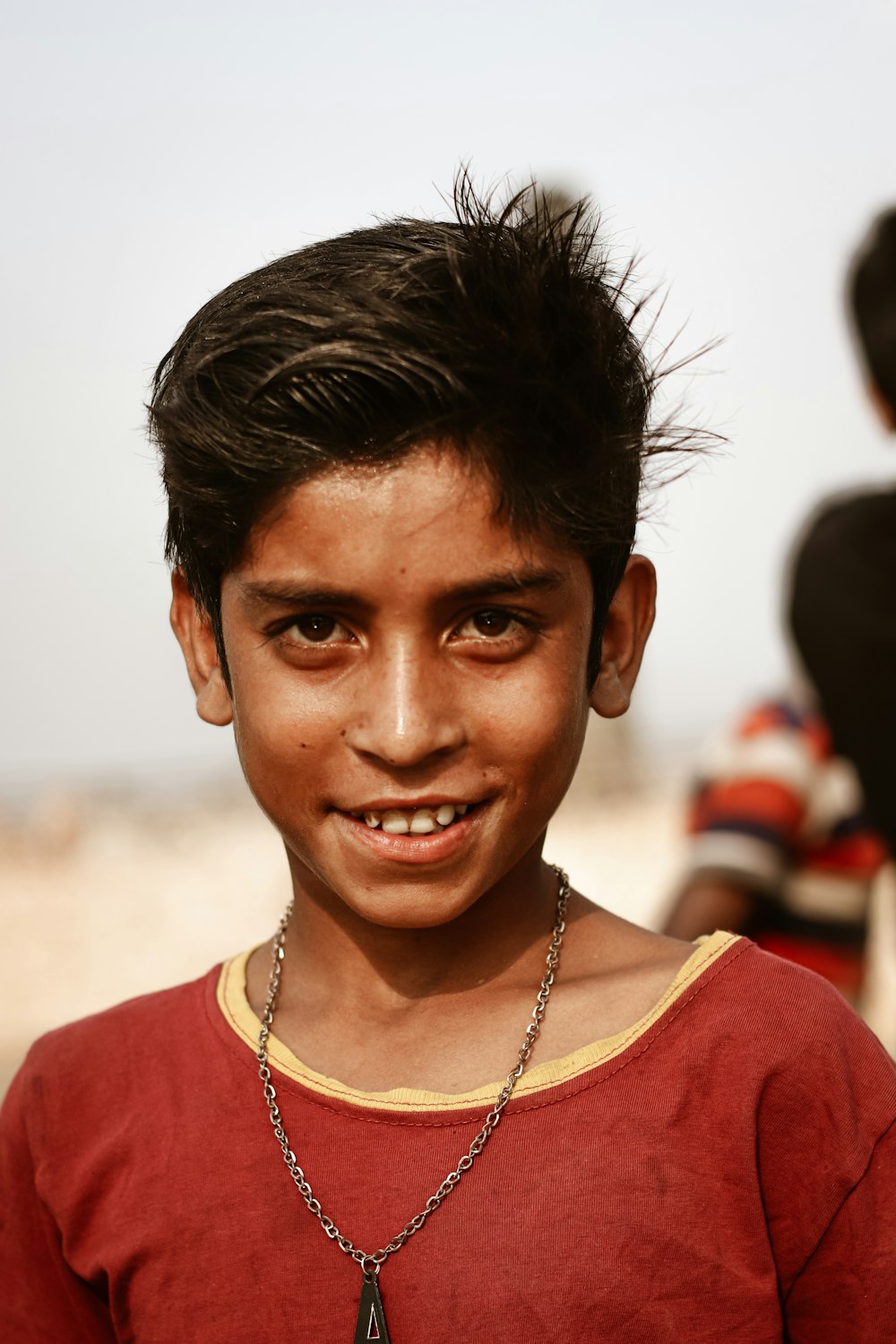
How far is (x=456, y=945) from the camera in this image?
66.5 inches

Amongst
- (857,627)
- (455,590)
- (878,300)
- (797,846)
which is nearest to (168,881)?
(797,846)

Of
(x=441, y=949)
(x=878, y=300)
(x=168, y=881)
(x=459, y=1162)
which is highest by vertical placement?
(x=878, y=300)

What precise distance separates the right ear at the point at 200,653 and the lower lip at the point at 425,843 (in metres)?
0.28

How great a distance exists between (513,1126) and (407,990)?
22 cm

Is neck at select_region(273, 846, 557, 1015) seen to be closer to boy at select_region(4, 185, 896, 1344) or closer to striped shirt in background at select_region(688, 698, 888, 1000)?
boy at select_region(4, 185, 896, 1344)

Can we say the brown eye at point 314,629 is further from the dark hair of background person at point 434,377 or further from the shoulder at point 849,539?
the shoulder at point 849,539

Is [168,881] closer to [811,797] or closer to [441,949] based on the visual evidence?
[811,797]

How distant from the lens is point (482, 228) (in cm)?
155

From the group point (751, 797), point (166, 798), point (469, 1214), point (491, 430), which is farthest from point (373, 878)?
point (166, 798)

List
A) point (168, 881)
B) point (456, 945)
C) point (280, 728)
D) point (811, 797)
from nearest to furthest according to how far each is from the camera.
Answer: point (280, 728) < point (456, 945) < point (811, 797) < point (168, 881)

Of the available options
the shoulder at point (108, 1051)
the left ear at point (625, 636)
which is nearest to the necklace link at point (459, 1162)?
the shoulder at point (108, 1051)

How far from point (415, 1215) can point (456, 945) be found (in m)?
0.30

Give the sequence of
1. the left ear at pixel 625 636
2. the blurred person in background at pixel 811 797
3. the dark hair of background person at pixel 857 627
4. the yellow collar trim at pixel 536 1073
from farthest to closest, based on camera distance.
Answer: the blurred person in background at pixel 811 797 < the dark hair of background person at pixel 857 627 < the left ear at pixel 625 636 < the yellow collar trim at pixel 536 1073

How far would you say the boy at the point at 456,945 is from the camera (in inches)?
57.1
